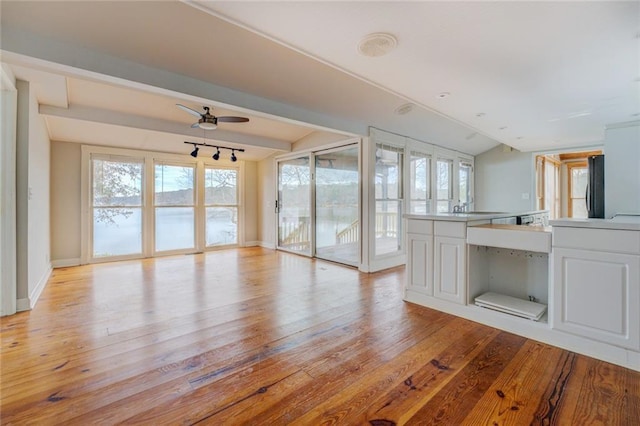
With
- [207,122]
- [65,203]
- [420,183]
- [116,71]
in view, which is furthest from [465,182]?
[65,203]

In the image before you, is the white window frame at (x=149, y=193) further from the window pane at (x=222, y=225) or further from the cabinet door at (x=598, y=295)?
the cabinet door at (x=598, y=295)

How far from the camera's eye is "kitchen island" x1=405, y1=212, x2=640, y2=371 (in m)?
2.03

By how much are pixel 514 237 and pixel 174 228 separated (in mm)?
6426

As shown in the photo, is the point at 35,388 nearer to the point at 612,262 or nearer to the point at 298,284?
the point at 298,284

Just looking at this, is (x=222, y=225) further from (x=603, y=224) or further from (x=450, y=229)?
(x=603, y=224)

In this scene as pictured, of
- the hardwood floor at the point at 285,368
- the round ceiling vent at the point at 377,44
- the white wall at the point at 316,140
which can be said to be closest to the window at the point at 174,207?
the white wall at the point at 316,140

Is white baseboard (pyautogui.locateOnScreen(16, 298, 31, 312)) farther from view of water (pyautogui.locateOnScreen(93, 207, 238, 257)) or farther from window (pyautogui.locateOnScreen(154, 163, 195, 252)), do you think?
window (pyautogui.locateOnScreen(154, 163, 195, 252))

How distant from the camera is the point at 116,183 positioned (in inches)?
228

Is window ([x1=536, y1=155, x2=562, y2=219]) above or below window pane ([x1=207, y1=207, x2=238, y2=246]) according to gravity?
above

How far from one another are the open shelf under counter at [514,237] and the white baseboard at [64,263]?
654 cm

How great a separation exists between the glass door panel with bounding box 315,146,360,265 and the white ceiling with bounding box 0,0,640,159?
117cm

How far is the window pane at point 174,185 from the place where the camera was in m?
6.29

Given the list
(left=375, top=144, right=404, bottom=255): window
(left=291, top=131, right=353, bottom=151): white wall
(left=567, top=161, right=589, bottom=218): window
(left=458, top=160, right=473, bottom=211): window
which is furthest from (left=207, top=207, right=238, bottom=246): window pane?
(left=567, top=161, right=589, bottom=218): window

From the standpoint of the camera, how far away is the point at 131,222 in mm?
5953
